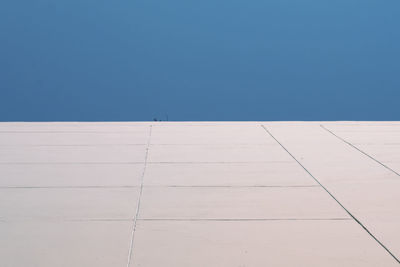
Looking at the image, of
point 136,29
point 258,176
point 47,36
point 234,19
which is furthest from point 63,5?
point 258,176

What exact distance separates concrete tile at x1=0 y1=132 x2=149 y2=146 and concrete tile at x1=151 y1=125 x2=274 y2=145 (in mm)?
123

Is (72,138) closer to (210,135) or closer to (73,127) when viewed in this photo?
(73,127)

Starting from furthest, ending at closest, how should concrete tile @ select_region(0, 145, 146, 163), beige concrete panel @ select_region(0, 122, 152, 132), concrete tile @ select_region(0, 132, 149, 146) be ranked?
1. beige concrete panel @ select_region(0, 122, 152, 132)
2. concrete tile @ select_region(0, 132, 149, 146)
3. concrete tile @ select_region(0, 145, 146, 163)

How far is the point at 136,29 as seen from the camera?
7152mm

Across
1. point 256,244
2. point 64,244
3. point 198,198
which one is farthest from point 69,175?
Answer: point 256,244

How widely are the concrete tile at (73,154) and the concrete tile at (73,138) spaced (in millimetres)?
112

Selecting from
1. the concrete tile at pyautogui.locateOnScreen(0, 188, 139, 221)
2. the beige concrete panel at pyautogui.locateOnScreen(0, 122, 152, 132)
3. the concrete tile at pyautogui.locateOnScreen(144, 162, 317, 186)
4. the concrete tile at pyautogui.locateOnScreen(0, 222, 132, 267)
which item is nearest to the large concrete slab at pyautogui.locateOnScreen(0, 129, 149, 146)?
the beige concrete panel at pyautogui.locateOnScreen(0, 122, 152, 132)

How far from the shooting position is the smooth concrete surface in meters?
1.83

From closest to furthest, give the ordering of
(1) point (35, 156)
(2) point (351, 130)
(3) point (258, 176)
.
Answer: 1. (3) point (258, 176)
2. (1) point (35, 156)
3. (2) point (351, 130)

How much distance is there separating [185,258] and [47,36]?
5892 millimetres

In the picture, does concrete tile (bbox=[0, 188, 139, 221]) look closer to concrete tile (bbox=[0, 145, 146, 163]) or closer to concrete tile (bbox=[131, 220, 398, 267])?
concrete tile (bbox=[131, 220, 398, 267])

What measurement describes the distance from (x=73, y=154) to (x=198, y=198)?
1.04 meters

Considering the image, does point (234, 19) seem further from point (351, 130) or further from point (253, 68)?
point (351, 130)

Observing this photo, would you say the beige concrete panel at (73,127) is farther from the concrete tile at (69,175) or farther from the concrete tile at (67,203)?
the concrete tile at (67,203)
